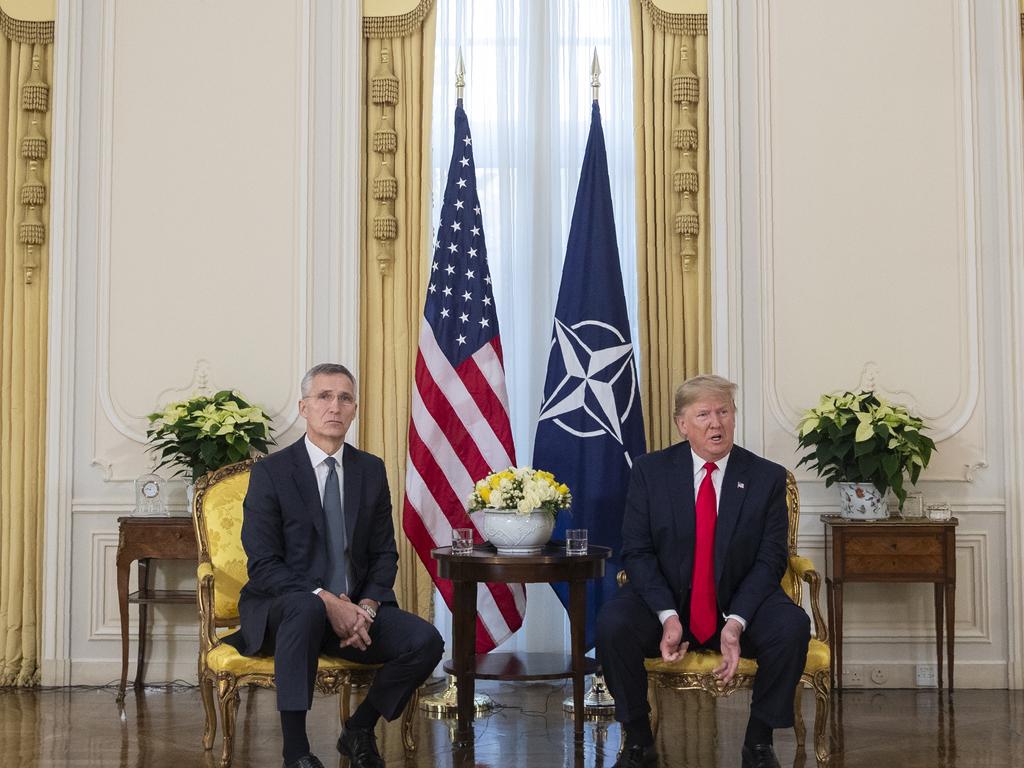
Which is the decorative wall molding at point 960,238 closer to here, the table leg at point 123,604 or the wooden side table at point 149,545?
the wooden side table at point 149,545

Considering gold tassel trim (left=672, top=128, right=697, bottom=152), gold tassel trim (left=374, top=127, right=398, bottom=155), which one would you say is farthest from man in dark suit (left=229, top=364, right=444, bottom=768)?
gold tassel trim (left=672, top=128, right=697, bottom=152)

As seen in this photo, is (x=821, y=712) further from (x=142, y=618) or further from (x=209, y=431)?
(x=142, y=618)

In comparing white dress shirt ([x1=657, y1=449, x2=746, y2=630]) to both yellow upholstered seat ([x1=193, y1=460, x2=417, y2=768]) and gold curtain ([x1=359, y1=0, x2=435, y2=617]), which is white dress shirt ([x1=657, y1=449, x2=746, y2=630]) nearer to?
yellow upholstered seat ([x1=193, y1=460, x2=417, y2=768])

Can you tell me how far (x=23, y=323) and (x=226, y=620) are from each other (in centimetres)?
245

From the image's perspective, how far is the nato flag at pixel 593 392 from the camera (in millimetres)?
5000

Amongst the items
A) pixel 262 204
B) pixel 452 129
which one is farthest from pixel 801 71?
pixel 262 204

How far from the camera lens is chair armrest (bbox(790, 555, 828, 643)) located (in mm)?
3966

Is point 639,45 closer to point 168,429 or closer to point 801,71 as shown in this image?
point 801,71

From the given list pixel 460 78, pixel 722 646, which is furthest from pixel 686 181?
pixel 722 646

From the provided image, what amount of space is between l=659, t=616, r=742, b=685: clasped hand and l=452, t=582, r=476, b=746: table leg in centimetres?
96

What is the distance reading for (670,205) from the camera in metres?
5.75

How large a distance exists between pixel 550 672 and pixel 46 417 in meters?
2.96

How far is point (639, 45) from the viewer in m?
5.80

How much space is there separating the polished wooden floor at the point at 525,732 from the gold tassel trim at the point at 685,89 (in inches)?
117
